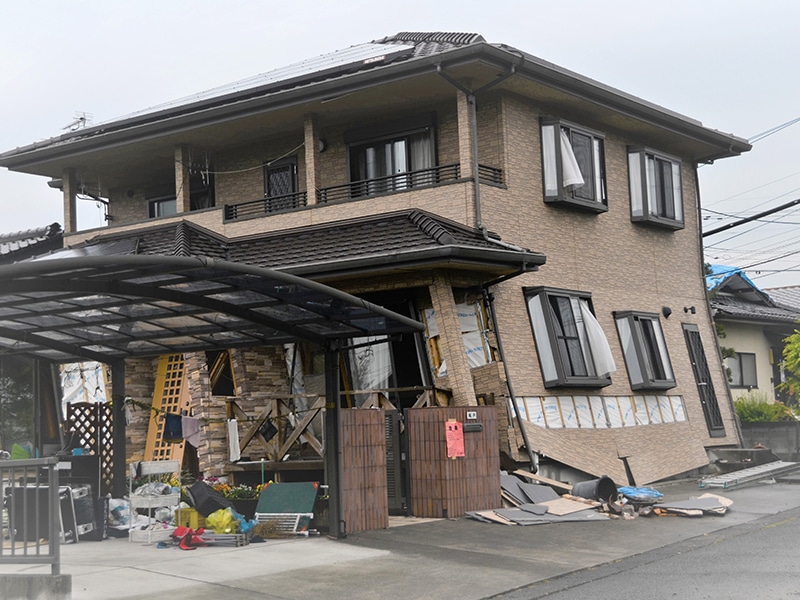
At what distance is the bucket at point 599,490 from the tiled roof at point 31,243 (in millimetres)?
16491

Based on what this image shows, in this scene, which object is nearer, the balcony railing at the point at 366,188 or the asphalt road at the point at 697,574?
the asphalt road at the point at 697,574

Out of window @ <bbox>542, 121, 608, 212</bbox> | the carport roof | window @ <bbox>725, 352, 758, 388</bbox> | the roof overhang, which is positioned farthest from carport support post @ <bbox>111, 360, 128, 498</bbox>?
window @ <bbox>725, 352, 758, 388</bbox>

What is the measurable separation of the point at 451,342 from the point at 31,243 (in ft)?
47.8

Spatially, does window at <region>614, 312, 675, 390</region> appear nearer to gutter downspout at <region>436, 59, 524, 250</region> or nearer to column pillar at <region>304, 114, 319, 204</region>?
gutter downspout at <region>436, 59, 524, 250</region>

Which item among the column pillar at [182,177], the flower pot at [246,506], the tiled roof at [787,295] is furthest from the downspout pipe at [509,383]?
the tiled roof at [787,295]

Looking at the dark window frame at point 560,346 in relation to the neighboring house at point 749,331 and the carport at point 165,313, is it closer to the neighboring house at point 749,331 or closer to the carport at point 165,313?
the carport at point 165,313

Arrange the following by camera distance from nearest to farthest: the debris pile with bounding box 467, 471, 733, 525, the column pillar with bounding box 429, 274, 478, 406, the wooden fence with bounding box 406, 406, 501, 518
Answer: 1. the debris pile with bounding box 467, 471, 733, 525
2. the wooden fence with bounding box 406, 406, 501, 518
3. the column pillar with bounding box 429, 274, 478, 406

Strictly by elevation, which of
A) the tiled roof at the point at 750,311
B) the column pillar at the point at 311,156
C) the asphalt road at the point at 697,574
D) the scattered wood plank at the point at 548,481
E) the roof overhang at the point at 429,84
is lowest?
the asphalt road at the point at 697,574

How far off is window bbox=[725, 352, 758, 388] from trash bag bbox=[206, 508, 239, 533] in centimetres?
2042

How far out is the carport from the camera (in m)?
9.27

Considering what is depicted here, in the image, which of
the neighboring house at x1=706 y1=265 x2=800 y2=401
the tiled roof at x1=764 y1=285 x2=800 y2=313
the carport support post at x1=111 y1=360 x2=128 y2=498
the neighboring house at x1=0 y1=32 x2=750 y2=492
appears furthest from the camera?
the tiled roof at x1=764 y1=285 x2=800 y2=313

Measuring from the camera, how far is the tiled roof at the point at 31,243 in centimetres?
2608

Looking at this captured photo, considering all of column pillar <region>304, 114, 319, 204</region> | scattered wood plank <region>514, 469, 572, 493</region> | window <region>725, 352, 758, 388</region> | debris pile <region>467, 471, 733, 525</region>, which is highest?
column pillar <region>304, 114, 319, 204</region>

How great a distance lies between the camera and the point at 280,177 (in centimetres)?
2116
